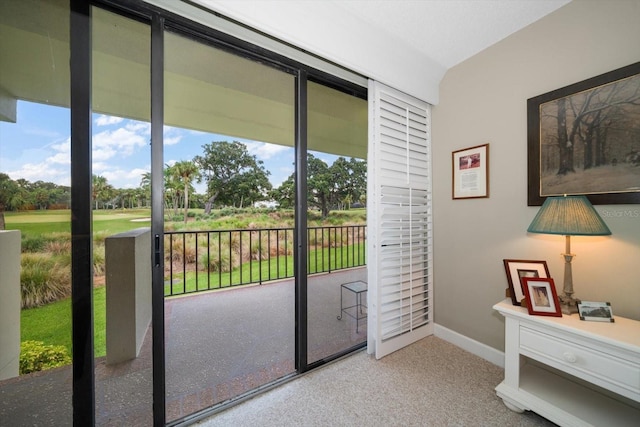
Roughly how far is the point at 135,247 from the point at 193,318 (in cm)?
163

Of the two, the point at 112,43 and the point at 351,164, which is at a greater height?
the point at 112,43

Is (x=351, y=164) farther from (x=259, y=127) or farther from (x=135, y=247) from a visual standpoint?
(x=135, y=247)

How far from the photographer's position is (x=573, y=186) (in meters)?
1.53

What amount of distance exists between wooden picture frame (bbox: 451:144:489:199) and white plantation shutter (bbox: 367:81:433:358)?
0.25m

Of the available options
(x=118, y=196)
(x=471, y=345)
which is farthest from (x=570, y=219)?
(x=118, y=196)

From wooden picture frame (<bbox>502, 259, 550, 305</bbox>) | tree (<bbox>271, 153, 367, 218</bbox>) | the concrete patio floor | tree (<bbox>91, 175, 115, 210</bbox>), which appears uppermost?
tree (<bbox>271, 153, 367, 218</bbox>)

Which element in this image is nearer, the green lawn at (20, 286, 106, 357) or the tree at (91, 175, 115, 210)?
the green lawn at (20, 286, 106, 357)

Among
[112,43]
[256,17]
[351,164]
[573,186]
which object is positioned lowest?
[573,186]

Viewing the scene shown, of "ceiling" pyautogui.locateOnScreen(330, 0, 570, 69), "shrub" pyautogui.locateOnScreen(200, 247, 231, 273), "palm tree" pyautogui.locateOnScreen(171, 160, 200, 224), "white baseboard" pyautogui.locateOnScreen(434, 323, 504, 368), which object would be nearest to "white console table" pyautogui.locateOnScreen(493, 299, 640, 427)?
"white baseboard" pyautogui.locateOnScreen(434, 323, 504, 368)

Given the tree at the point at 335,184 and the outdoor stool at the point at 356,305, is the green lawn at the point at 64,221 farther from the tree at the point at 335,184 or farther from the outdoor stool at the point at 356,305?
the outdoor stool at the point at 356,305

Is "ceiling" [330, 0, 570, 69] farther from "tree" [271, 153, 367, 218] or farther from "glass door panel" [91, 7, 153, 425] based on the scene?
"glass door panel" [91, 7, 153, 425]

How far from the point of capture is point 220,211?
2.73 meters

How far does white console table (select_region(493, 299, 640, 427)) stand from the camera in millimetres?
1128

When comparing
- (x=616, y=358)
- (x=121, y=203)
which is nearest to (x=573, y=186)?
(x=616, y=358)
